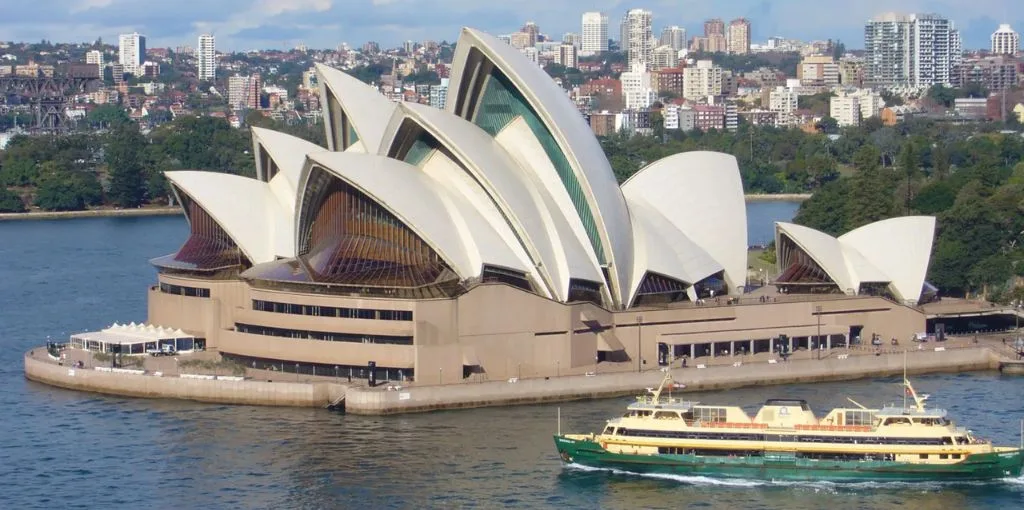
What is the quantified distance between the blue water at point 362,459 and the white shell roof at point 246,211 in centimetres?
737

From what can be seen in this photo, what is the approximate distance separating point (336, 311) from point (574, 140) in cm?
806

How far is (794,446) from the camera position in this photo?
1540 inches

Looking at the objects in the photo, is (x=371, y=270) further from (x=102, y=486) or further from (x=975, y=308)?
(x=975, y=308)

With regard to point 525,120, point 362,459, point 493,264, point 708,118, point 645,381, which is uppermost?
point 708,118

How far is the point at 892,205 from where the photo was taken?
267 ft

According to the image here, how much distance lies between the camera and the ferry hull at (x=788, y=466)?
1511 inches

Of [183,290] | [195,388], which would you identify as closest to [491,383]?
[195,388]

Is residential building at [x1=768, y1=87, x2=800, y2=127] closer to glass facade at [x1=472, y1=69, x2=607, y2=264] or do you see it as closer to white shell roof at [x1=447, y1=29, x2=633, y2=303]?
white shell roof at [x1=447, y1=29, x2=633, y2=303]

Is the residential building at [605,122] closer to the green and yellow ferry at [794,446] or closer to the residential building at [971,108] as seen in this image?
the residential building at [971,108]

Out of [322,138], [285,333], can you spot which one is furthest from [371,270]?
[322,138]

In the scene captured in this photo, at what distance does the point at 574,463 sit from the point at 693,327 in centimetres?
1284

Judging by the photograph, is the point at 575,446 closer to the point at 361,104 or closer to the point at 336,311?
the point at 336,311

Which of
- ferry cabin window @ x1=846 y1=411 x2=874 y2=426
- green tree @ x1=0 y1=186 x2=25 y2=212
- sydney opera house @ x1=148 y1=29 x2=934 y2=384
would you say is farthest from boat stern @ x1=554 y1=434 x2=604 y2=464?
green tree @ x1=0 y1=186 x2=25 y2=212

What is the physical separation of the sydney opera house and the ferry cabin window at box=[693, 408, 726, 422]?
19.8 feet
